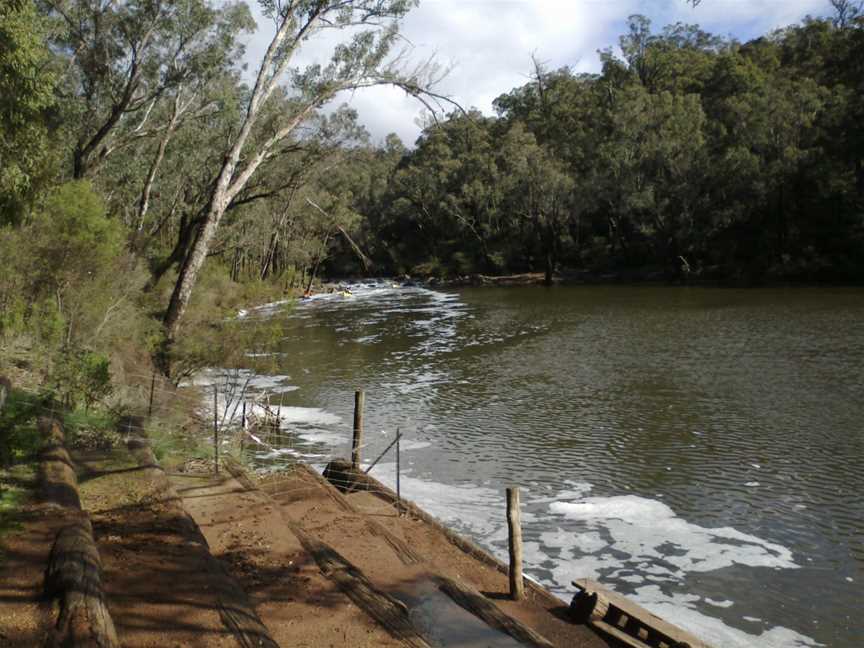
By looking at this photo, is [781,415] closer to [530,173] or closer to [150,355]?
[150,355]

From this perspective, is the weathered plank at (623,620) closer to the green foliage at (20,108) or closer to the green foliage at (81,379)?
the green foliage at (81,379)

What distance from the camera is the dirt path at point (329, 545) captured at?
18.6 feet

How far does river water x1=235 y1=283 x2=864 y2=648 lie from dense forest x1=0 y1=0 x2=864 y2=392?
13.5 feet

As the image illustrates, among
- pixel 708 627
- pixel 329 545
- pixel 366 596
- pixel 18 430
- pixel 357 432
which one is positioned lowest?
pixel 708 627

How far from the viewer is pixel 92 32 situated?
65.5 feet

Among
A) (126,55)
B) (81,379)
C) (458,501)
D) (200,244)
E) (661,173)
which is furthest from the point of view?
(661,173)

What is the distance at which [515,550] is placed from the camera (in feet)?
22.6

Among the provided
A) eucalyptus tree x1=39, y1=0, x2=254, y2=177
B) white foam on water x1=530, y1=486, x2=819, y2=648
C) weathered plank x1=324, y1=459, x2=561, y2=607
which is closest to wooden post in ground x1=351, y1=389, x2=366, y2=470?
weathered plank x1=324, y1=459, x2=561, y2=607

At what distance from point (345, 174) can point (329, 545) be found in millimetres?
38949

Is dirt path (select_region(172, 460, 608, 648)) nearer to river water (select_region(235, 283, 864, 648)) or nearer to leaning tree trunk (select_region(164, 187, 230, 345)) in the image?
river water (select_region(235, 283, 864, 648))

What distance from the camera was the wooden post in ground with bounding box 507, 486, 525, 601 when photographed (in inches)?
271

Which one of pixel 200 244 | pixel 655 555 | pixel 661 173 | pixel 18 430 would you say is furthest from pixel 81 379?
pixel 661 173

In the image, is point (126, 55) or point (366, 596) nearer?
point (366, 596)

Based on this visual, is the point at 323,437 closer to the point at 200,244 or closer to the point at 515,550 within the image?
the point at 200,244
